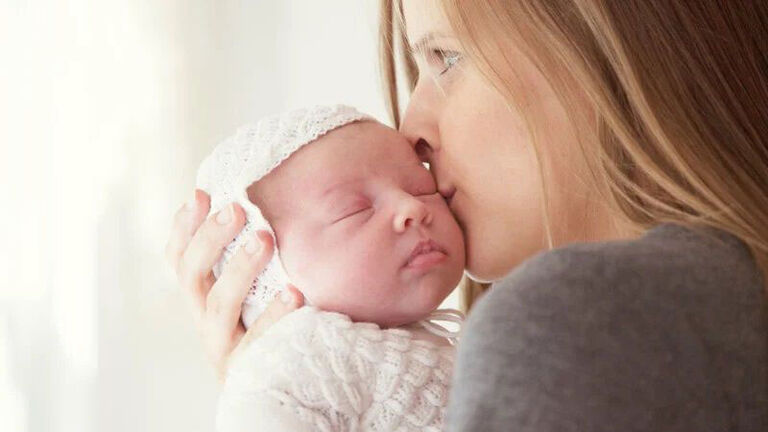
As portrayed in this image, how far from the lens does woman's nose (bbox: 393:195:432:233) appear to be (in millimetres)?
1338

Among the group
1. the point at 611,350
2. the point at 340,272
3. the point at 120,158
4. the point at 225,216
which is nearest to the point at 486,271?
the point at 340,272

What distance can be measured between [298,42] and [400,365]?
1.82 meters

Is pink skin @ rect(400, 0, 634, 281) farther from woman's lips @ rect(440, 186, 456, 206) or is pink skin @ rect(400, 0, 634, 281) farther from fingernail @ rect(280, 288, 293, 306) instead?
fingernail @ rect(280, 288, 293, 306)

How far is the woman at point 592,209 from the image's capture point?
0.69m

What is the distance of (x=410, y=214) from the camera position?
134 centimetres

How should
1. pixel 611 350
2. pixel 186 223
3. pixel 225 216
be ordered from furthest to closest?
pixel 186 223, pixel 225 216, pixel 611 350

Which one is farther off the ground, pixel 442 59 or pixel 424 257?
pixel 442 59

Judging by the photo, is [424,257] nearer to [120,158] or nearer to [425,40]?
[425,40]

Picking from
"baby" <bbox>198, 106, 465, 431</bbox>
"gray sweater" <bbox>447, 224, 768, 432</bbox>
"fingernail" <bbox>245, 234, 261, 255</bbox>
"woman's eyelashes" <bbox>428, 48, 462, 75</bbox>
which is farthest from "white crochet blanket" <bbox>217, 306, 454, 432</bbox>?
"gray sweater" <bbox>447, 224, 768, 432</bbox>

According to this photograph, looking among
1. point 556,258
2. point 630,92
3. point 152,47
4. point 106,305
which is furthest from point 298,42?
point 556,258

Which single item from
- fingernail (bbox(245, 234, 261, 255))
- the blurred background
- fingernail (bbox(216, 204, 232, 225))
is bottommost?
the blurred background

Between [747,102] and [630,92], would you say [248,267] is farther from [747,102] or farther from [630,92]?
[747,102]

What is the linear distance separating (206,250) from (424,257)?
293 millimetres

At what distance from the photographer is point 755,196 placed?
1.12m
